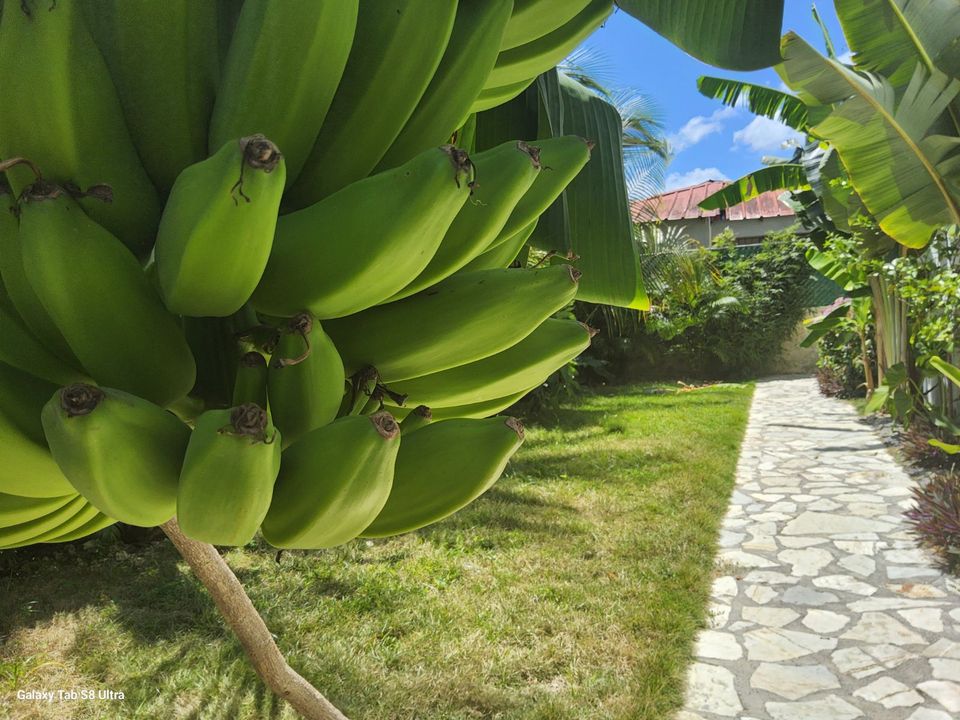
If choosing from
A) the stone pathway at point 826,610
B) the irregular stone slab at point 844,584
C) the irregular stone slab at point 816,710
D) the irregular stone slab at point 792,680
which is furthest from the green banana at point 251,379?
the irregular stone slab at point 844,584

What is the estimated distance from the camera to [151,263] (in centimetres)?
54

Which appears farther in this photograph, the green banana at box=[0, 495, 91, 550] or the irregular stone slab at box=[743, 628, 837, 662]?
the irregular stone slab at box=[743, 628, 837, 662]

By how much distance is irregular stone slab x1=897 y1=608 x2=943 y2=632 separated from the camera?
3266mm

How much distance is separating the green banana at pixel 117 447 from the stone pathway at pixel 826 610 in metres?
2.57

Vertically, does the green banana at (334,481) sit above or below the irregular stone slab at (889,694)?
above

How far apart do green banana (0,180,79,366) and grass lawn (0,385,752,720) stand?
2228 mm

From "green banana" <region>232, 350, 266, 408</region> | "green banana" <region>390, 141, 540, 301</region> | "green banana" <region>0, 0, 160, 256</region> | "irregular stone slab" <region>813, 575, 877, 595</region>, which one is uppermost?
"green banana" <region>0, 0, 160, 256</region>

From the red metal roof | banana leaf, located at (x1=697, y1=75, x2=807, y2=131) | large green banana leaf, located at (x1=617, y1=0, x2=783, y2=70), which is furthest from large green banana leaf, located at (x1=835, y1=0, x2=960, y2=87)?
the red metal roof

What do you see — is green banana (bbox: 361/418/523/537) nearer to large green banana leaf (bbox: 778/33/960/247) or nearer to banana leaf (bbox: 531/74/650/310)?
banana leaf (bbox: 531/74/650/310)

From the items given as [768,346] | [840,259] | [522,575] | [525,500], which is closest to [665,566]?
[522,575]

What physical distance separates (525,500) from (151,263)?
4.66 m

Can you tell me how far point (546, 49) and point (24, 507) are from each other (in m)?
0.68

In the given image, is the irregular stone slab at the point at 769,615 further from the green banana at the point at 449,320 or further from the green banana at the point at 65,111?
the green banana at the point at 65,111

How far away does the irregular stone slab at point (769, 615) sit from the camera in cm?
342
